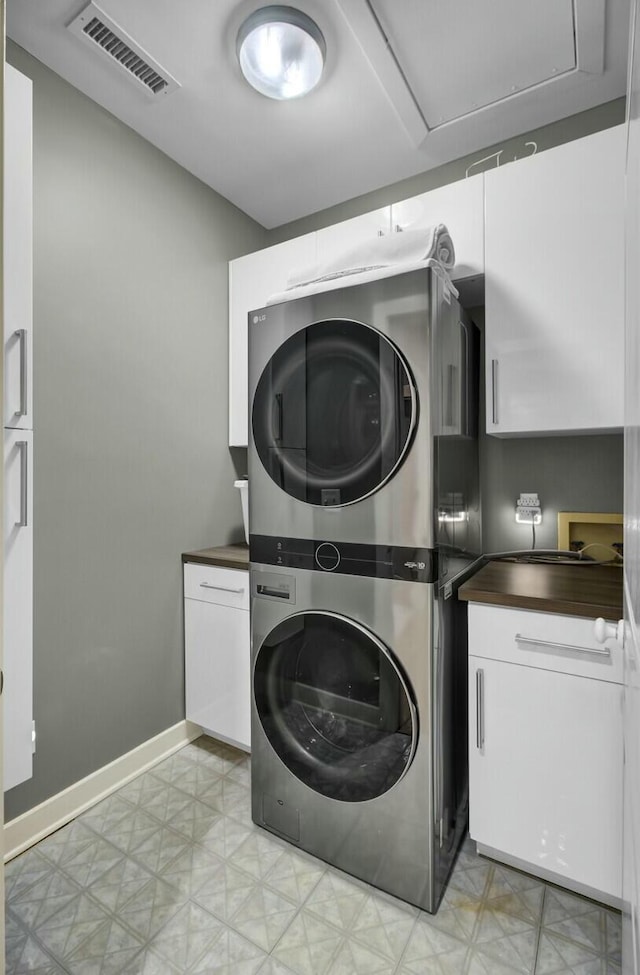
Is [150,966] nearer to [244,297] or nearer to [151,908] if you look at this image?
[151,908]

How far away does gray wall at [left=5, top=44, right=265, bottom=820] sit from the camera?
1.75 metres

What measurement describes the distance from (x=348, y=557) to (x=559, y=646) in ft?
2.04

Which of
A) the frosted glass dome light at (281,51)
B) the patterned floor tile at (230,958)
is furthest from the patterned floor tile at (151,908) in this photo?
the frosted glass dome light at (281,51)

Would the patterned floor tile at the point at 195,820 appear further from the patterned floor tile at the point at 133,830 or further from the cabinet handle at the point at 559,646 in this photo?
the cabinet handle at the point at 559,646

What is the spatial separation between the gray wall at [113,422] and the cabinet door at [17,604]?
323 millimetres

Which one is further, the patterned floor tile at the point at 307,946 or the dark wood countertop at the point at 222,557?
the dark wood countertop at the point at 222,557

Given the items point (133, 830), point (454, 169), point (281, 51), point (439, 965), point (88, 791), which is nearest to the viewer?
point (439, 965)

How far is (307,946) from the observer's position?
1.30 metres

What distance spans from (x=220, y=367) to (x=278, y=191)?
90 cm

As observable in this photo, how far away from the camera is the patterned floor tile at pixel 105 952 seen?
1248mm

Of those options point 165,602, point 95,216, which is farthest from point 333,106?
point 165,602

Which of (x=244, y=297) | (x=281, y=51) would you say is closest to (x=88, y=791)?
(x=244, y=297)

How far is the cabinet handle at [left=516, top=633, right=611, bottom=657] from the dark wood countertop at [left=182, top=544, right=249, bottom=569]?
41.2 inches

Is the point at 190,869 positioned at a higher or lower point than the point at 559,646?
lower
